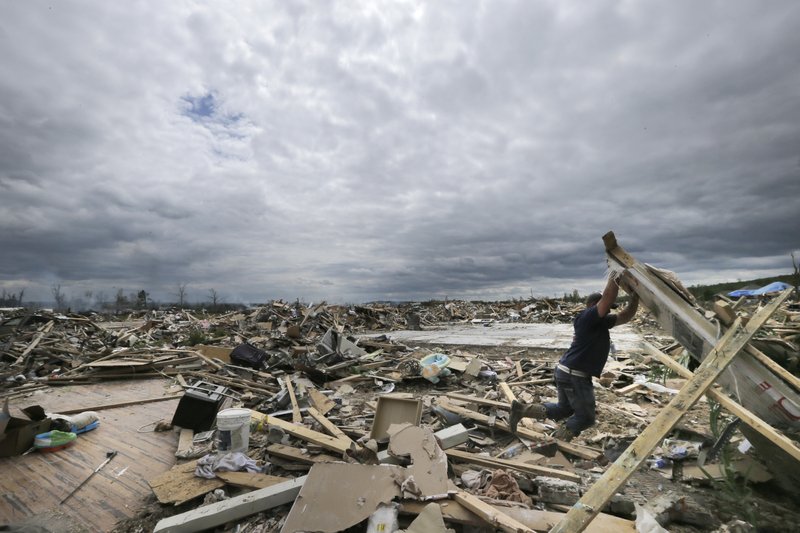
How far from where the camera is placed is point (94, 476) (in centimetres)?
397

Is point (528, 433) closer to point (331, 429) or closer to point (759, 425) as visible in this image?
point (331, 429)

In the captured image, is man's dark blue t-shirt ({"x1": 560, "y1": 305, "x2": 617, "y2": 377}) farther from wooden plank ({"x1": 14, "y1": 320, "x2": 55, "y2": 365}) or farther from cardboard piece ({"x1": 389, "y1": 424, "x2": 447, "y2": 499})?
wooden plank ({"x1": 14, "y1": 320, "x2": 55, "y2": 365})

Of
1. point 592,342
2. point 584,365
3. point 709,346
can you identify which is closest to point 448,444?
point 584,365

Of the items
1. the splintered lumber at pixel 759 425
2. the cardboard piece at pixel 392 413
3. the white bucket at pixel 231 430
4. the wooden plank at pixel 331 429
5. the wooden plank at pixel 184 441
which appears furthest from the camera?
the cardboard piece at pixel 392 413

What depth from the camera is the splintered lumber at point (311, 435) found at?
436 centimetres

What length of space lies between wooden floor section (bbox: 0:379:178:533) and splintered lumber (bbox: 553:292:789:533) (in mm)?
3689

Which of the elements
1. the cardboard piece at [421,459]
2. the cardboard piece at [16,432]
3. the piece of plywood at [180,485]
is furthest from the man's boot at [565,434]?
the cardboard piece at [16,432]

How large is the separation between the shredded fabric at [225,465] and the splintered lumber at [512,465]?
2.03m

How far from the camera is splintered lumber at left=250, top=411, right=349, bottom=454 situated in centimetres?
436

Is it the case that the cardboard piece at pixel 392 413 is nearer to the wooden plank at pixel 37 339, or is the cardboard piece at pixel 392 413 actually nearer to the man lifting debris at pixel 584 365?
the man lifting debris at pixel 584 365

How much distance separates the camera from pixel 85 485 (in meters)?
3.81

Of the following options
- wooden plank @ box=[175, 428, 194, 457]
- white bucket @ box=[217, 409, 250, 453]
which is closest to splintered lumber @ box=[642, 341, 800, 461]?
white bucket @ box=[217, 409, 250, 453]

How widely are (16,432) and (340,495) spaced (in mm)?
4010

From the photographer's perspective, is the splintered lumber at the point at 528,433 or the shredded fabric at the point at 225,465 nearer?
the shredded fabric at the point at 225,465
